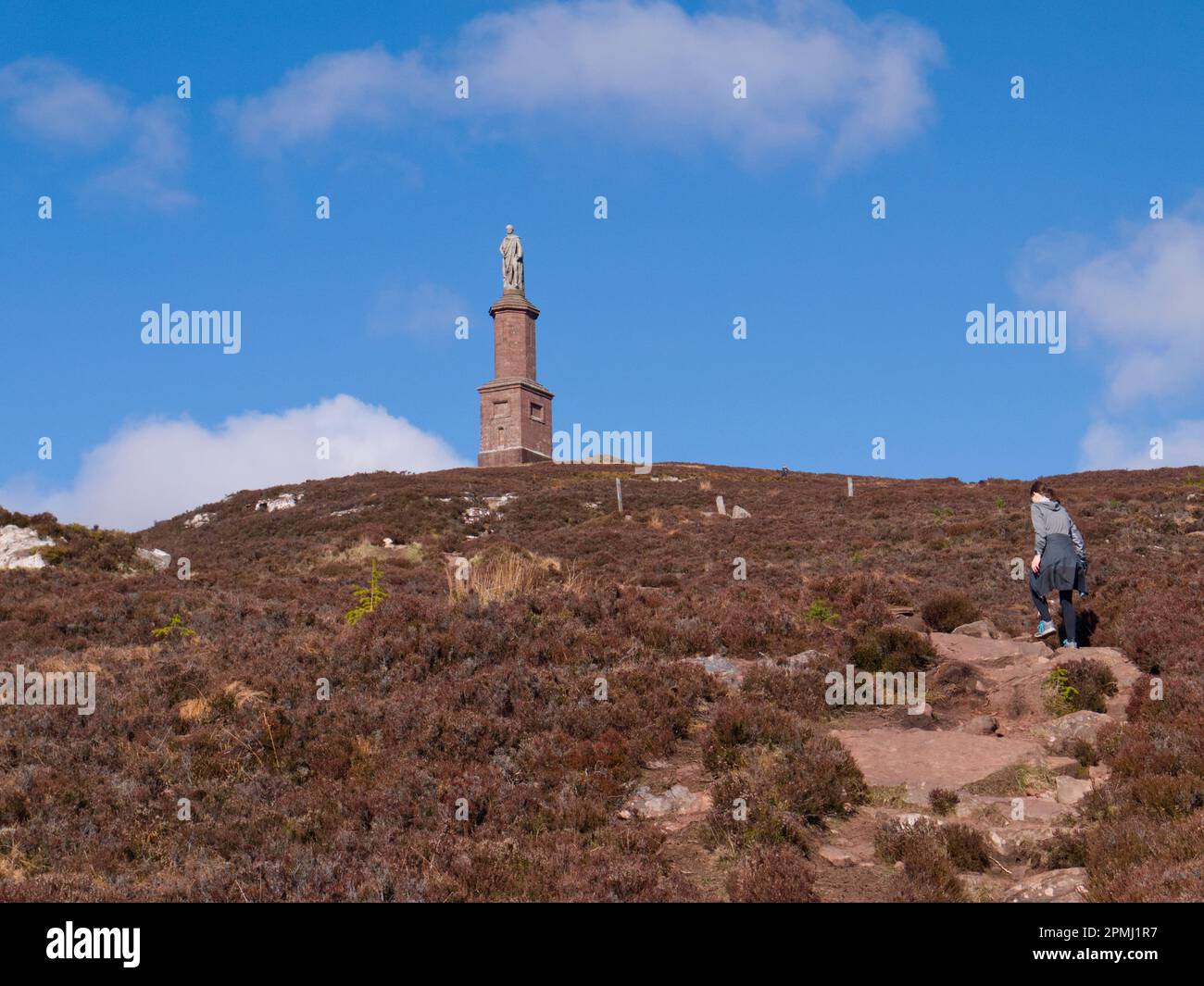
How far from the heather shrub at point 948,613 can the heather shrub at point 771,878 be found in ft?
24.5

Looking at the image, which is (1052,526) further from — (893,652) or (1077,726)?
(1077,726)

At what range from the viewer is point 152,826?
7.94m

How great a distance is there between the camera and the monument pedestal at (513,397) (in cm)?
6306

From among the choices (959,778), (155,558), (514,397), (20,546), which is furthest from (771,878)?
(514,397)

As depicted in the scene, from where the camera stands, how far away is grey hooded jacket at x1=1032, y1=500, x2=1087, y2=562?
39.9ft

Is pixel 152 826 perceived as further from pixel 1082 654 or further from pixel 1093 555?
pixel 1093 555

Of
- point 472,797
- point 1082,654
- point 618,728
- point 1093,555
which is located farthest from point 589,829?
point 1093,555

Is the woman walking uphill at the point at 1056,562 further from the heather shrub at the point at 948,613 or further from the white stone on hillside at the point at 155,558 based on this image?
the white stone on hillside at the point at 155,558

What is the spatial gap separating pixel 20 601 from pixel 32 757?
971cm

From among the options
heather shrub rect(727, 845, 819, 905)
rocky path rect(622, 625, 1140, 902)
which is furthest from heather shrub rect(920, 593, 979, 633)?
heather shrub rect(727, 845, 819, 905)

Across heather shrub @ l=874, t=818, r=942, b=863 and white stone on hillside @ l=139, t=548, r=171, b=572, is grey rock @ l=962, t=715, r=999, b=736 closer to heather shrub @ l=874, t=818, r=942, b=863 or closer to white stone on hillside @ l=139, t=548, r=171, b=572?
heather shrub @ l=874, t=818, r=942, b=863

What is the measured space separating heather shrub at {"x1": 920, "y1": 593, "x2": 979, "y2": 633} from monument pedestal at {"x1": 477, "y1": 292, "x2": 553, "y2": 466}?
1951 inches
